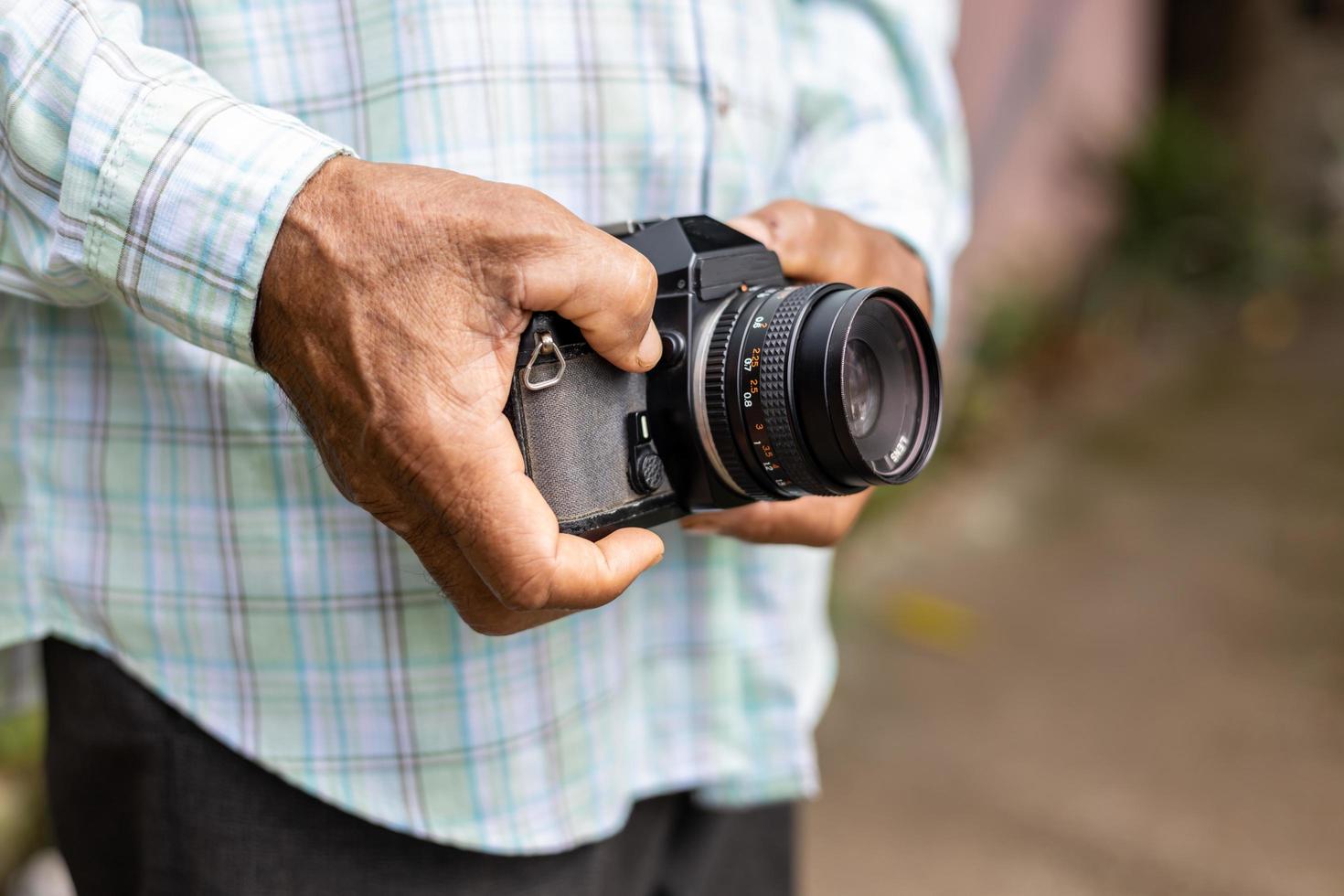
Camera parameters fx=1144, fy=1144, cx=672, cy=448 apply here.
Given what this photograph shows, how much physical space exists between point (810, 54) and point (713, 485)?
49 cm

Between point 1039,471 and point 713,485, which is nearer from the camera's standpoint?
point 713,485

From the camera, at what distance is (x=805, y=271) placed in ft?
3.03

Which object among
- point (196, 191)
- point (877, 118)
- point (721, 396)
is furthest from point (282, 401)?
point (877, 118)

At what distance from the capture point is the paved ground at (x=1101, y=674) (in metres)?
2.14

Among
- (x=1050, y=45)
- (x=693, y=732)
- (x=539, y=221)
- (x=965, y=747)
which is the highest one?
(x=539, y=221)

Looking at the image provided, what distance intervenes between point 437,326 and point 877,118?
60 centimetres

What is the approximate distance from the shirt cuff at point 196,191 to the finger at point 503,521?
0.53ft

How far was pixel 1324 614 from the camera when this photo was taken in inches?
112

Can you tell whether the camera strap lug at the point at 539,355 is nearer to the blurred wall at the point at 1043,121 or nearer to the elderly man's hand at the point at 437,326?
the elderly man's hand at the point at 437,326

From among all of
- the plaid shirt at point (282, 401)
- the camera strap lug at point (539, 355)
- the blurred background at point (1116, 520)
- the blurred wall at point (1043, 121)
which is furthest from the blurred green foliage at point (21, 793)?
the blurred wall at point (1043, 121)

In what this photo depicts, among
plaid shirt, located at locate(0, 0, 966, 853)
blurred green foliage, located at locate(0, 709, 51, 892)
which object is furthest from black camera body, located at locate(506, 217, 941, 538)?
blurred green foliage, located at locate(0, 709, 51, 892)

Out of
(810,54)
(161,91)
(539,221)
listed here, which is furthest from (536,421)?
(810,54)

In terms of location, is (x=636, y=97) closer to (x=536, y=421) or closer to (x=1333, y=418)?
(x=536, y=421)

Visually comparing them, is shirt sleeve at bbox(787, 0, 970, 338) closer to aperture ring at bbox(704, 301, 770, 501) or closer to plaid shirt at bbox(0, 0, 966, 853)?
plaid shirt at bbox(0, 0, 966, 853)
